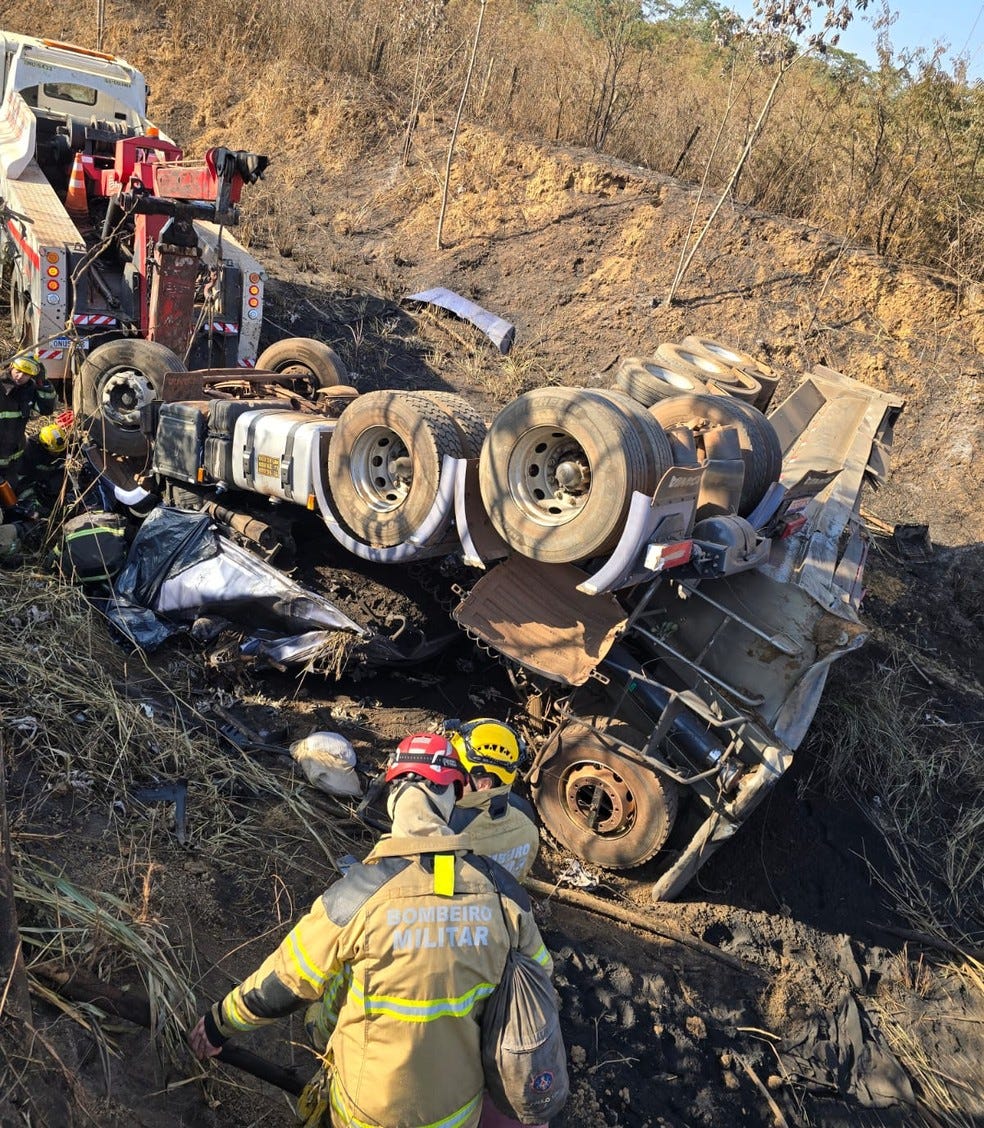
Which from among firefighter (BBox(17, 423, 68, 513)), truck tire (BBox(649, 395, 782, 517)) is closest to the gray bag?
truck tire (BBox(649, 395, 782, 517))

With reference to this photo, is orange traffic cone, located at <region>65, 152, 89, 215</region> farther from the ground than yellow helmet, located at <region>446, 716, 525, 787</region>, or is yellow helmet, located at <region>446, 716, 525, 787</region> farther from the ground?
yellow helmet, located at <region>446, 716, 525, 787</region>

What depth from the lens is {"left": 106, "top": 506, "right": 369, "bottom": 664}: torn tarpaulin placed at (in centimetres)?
510

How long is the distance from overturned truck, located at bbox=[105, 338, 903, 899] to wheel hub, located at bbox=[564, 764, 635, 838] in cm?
1

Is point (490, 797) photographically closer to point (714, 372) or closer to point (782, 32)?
point (714, 372)

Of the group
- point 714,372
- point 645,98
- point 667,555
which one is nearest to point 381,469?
point 667,555

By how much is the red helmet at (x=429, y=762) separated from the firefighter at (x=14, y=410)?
4.22 metres

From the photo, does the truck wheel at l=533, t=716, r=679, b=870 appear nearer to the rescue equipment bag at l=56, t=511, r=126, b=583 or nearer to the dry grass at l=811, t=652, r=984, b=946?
the dry grass at l=811, t=652, r=984, b=946

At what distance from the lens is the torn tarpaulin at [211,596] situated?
5.10 metres

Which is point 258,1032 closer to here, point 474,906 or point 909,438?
point 474,906

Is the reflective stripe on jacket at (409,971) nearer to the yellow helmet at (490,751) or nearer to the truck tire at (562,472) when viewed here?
the yellow helmet at (490,751)

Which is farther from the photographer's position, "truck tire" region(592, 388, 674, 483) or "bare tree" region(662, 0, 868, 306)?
"bare tree" region(662, 0, 868, 306)

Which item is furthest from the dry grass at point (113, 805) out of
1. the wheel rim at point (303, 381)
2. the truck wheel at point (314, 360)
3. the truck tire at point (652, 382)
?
the truck tire at point (652, 382)

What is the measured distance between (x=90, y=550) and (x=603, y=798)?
3.20 metres

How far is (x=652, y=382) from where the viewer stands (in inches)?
234
